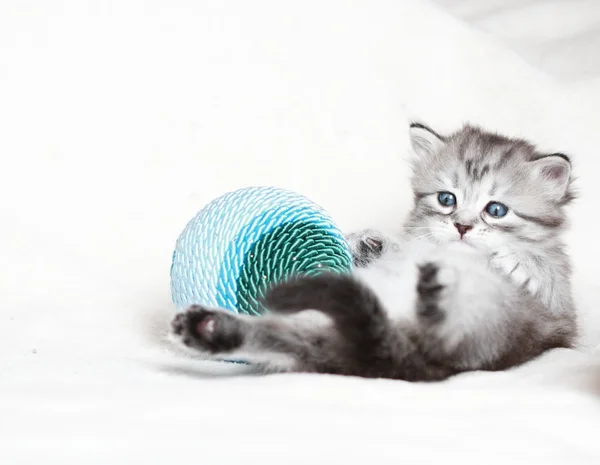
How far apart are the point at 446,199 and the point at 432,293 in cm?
63

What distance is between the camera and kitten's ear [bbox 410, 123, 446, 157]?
77.7 inches

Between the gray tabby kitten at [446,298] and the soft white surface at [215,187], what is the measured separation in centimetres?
5

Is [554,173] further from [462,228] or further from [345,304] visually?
[345,304]

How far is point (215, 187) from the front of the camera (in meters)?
2.27

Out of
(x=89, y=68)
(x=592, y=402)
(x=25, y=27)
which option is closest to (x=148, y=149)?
(x=89, y=68)

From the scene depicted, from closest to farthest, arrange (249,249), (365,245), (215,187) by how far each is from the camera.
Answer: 1. (249,249)
2. (365,245)
3. (215,187)

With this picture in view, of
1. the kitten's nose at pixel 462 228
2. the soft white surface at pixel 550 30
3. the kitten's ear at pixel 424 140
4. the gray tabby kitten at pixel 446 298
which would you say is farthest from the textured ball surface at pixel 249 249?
the soft white surface at pixel 550 30

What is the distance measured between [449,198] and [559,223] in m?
0.22

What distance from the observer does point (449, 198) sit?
186 cm

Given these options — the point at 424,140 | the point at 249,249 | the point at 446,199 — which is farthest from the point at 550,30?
the point at 249,249

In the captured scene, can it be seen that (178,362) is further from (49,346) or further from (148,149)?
(148,149)

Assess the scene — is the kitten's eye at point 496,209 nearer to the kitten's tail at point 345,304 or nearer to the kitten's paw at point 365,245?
the kitten's paw at point 365,245

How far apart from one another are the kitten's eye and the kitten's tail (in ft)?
2.00

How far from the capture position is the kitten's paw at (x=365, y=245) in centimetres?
189
